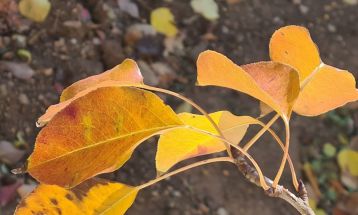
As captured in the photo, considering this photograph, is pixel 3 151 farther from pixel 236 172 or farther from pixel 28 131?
pixel 236 172

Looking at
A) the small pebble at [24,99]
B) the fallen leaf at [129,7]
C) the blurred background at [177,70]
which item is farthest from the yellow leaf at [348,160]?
the small pebble at [24,99]

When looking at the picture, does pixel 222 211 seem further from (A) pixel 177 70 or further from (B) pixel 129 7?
(B) pixel 129 7

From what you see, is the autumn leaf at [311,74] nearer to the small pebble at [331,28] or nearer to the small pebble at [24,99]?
the small pebble at [24,99]

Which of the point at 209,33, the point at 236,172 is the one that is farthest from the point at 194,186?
the point at 209,33

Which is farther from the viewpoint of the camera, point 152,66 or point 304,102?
point 152,66

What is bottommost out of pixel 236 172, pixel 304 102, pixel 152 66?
pixel 236 172

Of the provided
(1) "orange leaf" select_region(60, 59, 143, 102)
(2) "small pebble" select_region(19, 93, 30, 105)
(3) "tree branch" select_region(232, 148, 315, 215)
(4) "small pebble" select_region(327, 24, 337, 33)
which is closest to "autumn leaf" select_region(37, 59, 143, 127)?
(1) "orange leaf" select_region(60, 59, 143, 102)
